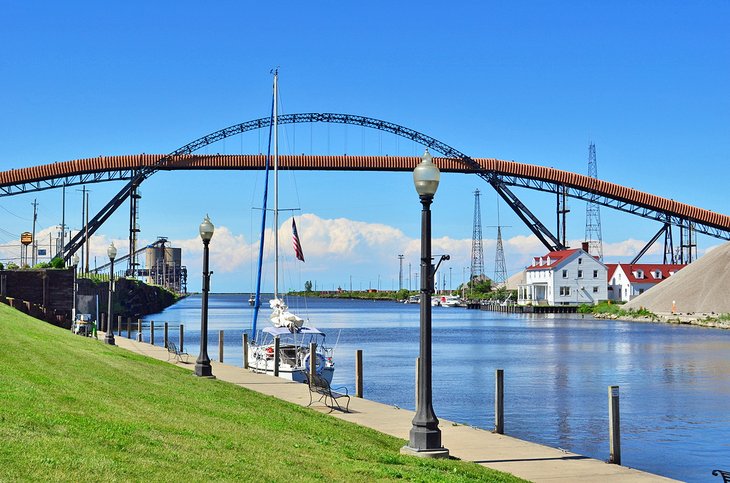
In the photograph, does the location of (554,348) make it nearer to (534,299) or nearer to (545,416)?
(545,416)

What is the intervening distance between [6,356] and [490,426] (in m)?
11.6

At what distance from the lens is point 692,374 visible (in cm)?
3903

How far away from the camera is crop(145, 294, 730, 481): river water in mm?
21328

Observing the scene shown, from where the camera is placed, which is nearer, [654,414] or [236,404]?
[236,404]

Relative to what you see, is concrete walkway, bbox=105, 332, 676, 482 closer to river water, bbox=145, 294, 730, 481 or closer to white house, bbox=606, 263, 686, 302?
river water, bbox=145, 294, 730, 481

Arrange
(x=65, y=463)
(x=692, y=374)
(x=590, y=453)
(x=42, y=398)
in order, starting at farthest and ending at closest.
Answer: (x=692, y=374), (x=590, y=453), (x=42, y=398), (x=65, y=463)

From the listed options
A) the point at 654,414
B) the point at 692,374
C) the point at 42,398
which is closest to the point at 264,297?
the point at 692,374

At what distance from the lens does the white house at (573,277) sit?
4678 inches

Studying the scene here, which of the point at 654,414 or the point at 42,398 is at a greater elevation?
the point at 42,398

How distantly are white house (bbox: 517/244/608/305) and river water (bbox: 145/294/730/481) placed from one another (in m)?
51.9

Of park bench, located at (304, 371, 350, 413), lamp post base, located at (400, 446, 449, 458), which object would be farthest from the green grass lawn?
park bench, located at (304, 371, 350, 413)

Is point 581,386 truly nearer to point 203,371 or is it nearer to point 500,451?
point 203,371

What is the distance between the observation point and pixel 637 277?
124688mm

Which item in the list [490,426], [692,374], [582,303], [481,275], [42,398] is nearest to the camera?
[42,398]
